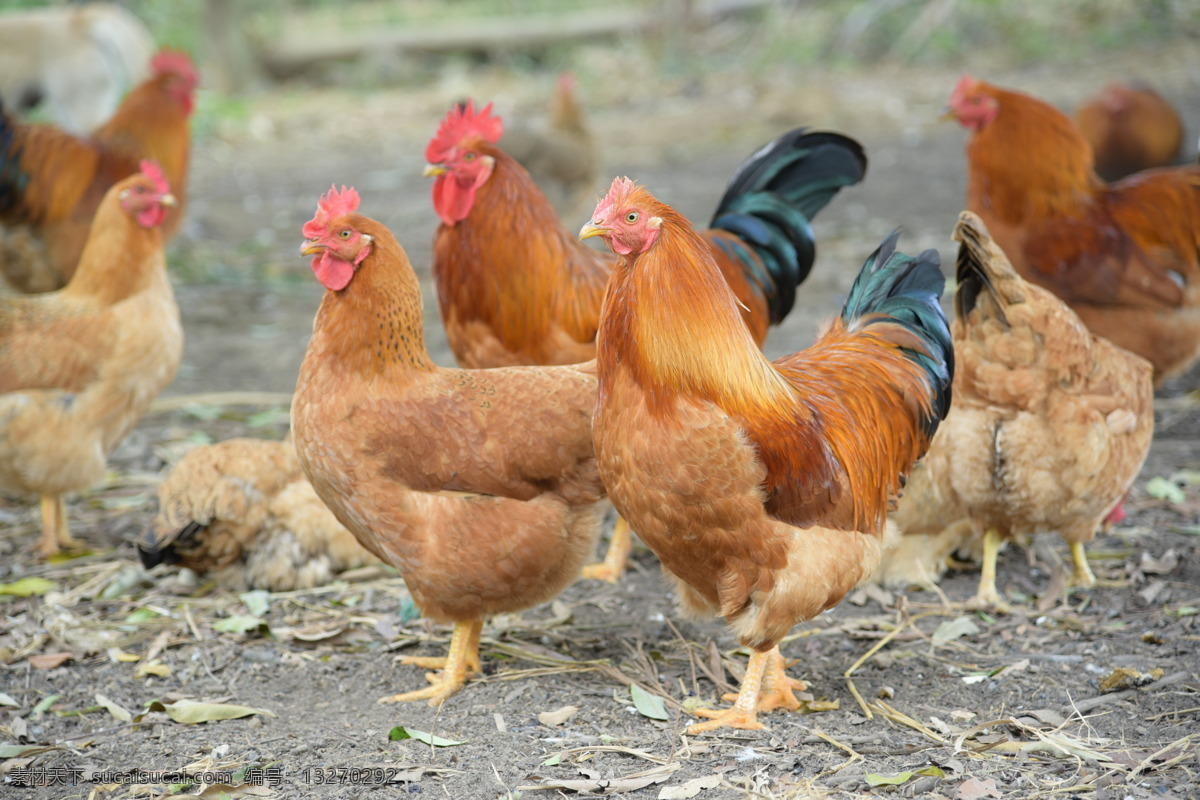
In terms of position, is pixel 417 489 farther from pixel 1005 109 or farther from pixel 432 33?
pixel 432 33

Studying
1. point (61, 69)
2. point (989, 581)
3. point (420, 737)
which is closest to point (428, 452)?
point (420, 737)

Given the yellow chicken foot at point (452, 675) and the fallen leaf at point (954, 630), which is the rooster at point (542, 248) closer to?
the yellow chicken foot at point (452, 675)

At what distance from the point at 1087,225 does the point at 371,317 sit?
418 cm

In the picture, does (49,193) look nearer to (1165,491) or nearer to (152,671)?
(152,671)

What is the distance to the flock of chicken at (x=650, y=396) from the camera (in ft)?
11.0

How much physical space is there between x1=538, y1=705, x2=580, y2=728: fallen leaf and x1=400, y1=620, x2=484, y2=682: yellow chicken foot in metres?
0.44

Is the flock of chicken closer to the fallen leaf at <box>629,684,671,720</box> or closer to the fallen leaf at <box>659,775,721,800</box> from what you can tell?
the fallen leaf at <box>629,684,671,720</box>

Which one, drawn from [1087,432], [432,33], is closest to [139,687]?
[1087,432]

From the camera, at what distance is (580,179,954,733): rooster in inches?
129

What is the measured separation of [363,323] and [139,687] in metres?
1.62

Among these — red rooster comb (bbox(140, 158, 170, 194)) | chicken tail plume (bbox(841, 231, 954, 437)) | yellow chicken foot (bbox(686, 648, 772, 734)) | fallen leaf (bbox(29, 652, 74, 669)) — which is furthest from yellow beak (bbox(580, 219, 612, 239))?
red rooster comb (bbox(140, 158, 170, 194))

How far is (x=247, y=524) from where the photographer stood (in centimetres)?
465

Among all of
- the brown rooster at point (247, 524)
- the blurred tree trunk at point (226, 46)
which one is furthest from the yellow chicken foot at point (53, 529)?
the blurred tree trunk at point (226, 46)

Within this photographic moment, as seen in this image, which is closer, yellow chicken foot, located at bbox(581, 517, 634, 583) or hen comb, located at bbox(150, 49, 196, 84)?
yellow chicken foot, located at bbox(581, 517, 634, 583)
